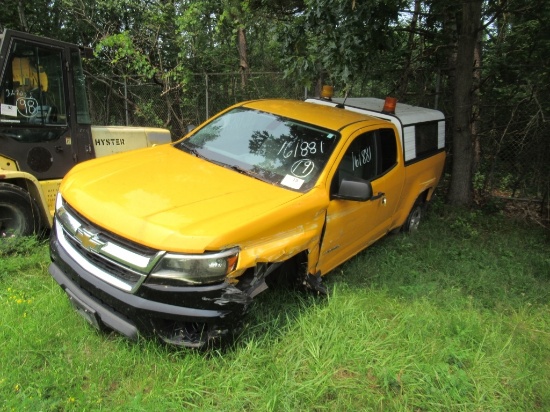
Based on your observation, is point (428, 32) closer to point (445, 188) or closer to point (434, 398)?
point (445, 188)

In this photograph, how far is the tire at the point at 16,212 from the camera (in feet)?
13.3

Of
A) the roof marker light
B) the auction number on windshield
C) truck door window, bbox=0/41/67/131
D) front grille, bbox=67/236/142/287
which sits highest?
truck door window, bbox=0/41/67/131

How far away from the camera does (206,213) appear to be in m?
2.73

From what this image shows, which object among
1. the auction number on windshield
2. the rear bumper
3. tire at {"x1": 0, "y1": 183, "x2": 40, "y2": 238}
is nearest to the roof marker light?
the auction number on windshield

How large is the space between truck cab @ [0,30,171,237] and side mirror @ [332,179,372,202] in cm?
295

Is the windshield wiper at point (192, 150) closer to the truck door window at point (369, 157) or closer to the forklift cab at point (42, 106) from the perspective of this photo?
the truck door window at point (369, 157)

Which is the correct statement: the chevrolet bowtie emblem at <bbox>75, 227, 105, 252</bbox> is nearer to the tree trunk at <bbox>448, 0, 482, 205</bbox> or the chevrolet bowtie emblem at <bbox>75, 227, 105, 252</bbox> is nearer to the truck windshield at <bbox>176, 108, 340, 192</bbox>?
the truck windshield at <bbox>176, 108, 340, 192</bbox>

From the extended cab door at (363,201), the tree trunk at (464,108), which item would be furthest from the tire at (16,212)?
the tree trunk at (464,108)

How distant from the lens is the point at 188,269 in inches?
100

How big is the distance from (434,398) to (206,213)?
1.87 m

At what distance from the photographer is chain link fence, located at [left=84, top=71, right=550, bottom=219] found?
22.9ft

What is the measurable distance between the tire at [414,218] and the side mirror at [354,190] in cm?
255

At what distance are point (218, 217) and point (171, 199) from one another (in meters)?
0.42

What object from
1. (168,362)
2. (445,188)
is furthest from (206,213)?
(445,188)
